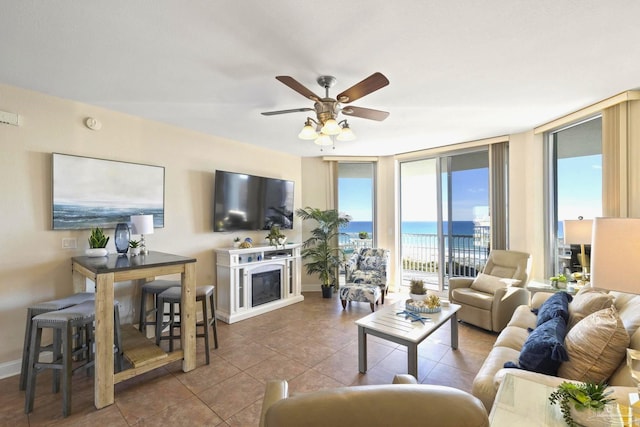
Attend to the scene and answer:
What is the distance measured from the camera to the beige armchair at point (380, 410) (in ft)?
2.15

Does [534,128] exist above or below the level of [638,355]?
above

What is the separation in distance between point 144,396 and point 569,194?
5142 millimetres

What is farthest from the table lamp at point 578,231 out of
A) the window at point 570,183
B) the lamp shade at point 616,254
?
the lamp shade at point 616,254

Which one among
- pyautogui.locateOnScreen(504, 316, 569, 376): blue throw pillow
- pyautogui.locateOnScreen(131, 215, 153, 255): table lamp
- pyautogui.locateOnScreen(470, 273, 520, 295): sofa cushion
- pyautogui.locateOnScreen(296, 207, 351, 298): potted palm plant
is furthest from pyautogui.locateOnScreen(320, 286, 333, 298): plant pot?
pyautogui.locateOnScreen(504, 316, 569, 376): blue throw pillow

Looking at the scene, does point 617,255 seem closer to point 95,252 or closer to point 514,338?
point 514,338

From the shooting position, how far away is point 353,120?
332 centimetres

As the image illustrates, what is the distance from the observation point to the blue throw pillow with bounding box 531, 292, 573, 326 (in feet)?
6.58

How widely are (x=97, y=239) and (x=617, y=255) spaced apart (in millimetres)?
3819

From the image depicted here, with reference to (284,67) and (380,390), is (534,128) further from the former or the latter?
(380,390)

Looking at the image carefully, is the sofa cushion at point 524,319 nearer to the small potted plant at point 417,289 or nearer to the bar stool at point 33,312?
the small potted plant at point 417,289

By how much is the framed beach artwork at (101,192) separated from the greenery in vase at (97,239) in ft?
0.58

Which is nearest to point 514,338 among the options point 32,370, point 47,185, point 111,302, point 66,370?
point 111,302

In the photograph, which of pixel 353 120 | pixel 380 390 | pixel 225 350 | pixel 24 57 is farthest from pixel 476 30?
pixel 225 350

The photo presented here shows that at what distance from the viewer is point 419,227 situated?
220 inches
